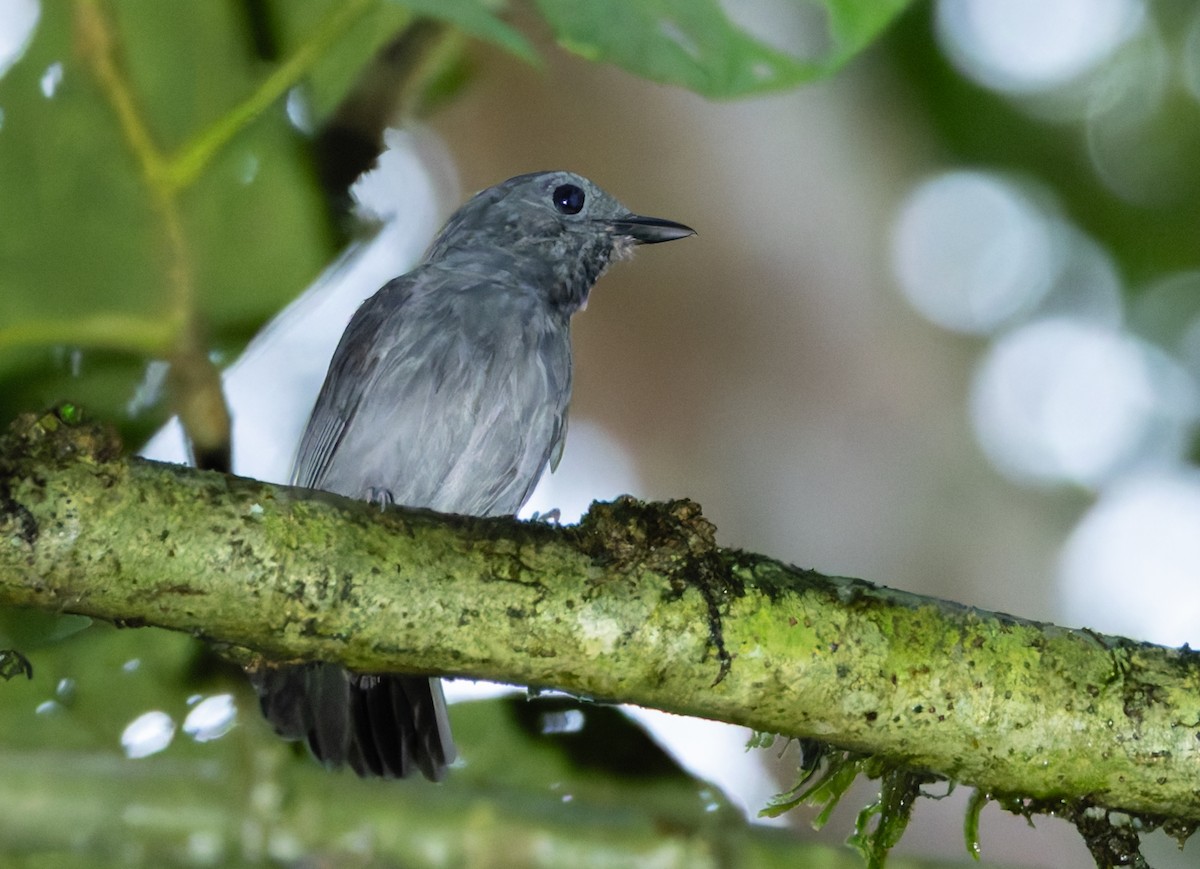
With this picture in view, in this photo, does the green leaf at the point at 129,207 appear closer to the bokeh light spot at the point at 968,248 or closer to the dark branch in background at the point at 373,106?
the dark branch in background at the point at 373,106

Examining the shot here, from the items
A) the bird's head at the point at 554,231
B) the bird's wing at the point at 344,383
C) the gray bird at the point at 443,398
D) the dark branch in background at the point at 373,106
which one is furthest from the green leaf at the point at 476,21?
the bird's head at the point at 554,231

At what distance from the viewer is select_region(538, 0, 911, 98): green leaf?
231 cm

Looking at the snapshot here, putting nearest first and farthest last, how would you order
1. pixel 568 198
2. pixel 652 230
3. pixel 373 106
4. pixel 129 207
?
pixel 129 207 → pixel 373 106 → pixel 652 230 → pixel 568 198

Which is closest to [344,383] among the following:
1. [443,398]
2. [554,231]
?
[443,398]

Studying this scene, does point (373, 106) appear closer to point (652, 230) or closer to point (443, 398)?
point (443, 398)

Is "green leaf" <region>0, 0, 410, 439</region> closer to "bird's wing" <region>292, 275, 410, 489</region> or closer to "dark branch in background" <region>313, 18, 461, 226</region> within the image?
"dark branch in background" <region>313, 18, 461, 226</region>

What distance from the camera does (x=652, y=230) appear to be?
4.24m

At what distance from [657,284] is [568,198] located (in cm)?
64

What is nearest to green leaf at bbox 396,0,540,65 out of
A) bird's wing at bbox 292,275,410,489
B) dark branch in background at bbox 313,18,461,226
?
dark branch in background at bbox 313,18,461,226

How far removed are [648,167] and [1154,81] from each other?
2793 mm

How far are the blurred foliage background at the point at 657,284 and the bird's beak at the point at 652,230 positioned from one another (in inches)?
16.2

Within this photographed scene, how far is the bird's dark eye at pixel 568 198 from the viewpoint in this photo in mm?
4358

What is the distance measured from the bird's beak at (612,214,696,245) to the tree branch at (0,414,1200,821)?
2.09m

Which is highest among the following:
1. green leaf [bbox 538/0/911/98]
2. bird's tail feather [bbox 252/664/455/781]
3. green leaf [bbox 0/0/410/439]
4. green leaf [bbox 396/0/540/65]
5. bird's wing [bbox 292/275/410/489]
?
green leaf [bbox 538/0/911/98]
